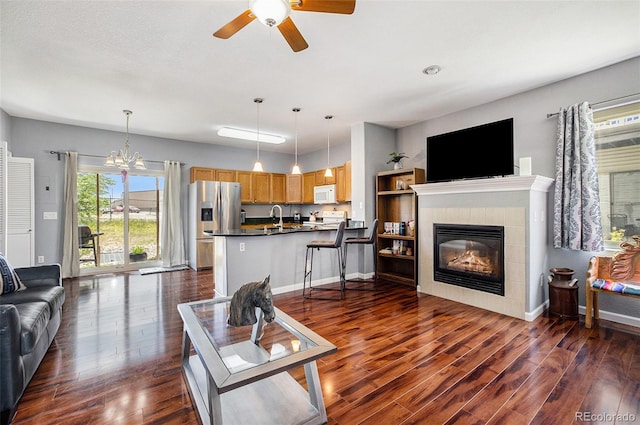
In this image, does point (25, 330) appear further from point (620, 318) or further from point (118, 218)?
point (620, 318)

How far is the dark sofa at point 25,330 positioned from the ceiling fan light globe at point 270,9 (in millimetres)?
2207

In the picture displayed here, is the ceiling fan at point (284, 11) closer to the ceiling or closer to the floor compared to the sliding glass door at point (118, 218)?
closer to the ceiling

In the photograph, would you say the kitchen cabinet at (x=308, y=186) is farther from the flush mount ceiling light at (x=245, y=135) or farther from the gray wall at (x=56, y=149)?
the gray wall at (x=56, y=149)

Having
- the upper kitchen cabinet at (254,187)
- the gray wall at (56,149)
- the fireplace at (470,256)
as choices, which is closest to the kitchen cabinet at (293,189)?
the upper kitchen cabinet at (254,187)

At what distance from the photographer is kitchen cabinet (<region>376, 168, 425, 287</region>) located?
15.3 ft

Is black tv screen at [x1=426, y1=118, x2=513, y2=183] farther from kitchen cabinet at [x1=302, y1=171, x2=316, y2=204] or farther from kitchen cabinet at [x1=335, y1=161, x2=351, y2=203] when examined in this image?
kitchen cabinet at [x1=302, y1=171, x2=316, y2=204]

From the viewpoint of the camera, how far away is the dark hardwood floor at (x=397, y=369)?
5.62 ft

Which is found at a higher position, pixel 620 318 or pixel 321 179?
pixel 321 179

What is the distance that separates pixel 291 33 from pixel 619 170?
143 inches

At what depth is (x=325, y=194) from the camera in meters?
6.52

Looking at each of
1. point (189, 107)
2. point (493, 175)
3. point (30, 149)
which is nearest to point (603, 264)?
point (493, 175)

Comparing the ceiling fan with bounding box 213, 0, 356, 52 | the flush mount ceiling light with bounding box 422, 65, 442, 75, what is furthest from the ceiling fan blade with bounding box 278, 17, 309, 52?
the flush mount ceiling light with bounding box 422, 65, 442, 75

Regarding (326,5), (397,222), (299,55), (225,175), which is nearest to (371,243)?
(397,222)

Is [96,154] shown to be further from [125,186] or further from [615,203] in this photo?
[615,203]
